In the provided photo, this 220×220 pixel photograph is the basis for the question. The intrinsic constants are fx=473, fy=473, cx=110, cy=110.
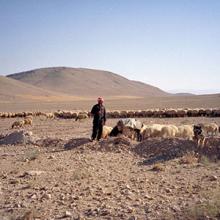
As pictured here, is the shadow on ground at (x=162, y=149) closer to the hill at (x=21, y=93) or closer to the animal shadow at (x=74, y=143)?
the animal shadow at (x=74, y=143)

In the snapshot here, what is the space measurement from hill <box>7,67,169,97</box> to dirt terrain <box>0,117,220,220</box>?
118m

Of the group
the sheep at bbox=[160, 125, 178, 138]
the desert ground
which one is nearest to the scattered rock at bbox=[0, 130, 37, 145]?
the sheep at bbox=[160, 125, 178, 138]

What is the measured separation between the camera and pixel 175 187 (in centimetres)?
918

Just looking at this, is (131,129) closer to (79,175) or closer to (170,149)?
(170,149)

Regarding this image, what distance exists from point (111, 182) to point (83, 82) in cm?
14325

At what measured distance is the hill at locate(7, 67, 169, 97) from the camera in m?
140

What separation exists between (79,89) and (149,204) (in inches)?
5247

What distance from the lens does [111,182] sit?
988 cm

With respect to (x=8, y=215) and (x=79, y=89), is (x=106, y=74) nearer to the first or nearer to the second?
(x=79, y=89)

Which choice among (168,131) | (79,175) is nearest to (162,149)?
(168,131)

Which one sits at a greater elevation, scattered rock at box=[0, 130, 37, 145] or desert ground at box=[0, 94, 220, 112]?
desert ground at box=[0, 94, 220, 112]

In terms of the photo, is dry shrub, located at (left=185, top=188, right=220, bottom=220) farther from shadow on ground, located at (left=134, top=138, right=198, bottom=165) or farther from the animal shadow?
the animal shadow

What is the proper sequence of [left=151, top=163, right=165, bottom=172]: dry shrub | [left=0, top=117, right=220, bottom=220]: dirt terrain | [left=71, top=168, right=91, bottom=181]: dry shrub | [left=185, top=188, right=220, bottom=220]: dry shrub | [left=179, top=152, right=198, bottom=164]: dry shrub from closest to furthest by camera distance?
[left=185, top=188, right=220, bottom=220]: dry shrub → [left=0, top=117, right=220, bottom=220]: dirt terrain → [left=71, top=168, right=91, bottom=181]: dry shrub → [left=151, top=163, right=165, bottom=172]: dry shrub → [left=179, top=152, right=198, bottom=164]: dry shrub

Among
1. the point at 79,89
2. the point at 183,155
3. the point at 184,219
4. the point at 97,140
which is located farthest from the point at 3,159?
the point at 79,89
